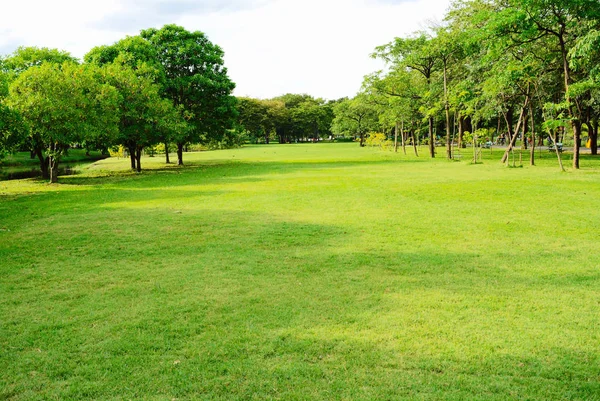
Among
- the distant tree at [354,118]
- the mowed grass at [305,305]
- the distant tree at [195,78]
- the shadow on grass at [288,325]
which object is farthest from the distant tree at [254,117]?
the shadow on grass at [288,325]

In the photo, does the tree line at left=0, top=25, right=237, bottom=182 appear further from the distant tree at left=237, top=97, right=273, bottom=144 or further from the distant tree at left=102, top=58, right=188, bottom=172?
the distant tree at left=237, top=97, right=273, bottom=144

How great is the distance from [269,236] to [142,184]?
13.4m

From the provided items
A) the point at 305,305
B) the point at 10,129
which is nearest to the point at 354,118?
the point at 10,129

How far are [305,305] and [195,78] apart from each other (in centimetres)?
2850

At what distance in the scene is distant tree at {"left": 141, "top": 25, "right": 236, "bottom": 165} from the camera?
31844 millimetres

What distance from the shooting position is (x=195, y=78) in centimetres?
3125

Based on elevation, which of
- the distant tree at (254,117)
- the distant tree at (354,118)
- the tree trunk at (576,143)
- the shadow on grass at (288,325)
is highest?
the distant tree at (254,117)

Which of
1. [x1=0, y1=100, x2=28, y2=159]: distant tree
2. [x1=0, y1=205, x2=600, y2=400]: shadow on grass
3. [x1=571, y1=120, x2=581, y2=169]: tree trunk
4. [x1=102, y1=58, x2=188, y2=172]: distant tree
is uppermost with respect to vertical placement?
[x1=102, y1=58, x2=188, y2=172]: distant tree

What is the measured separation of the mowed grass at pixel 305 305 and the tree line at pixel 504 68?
38.0 ft

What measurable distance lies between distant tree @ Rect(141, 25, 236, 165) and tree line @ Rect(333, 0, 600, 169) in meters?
12.0

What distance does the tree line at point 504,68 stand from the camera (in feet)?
64.8

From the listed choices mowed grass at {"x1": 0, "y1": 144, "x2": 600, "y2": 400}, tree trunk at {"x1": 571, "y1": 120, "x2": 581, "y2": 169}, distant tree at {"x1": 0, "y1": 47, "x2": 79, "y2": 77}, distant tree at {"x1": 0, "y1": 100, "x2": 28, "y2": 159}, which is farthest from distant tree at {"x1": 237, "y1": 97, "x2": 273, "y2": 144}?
mowed grass at {"x1": 0, "y1": 144, "x2": 600, "y2": 400}

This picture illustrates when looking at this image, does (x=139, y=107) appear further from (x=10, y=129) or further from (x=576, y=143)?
(x=576, y=143)

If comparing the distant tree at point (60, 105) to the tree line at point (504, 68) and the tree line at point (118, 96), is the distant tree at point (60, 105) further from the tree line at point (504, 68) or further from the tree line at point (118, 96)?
the tree line at point (504, 68)
